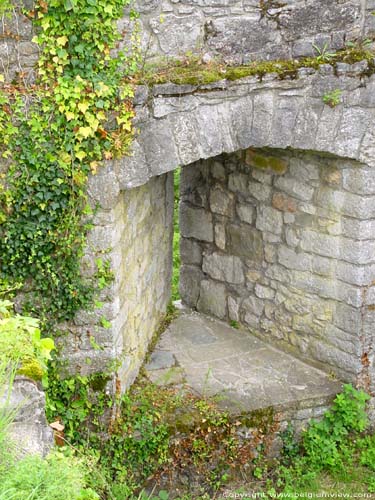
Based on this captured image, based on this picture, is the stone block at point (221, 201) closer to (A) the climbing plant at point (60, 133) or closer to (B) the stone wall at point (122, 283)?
(B) the stone wall at point (122, 283)

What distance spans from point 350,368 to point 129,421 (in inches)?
65.5

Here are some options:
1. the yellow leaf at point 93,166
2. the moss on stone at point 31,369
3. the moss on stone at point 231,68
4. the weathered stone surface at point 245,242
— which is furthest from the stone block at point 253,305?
the moss on stone at point 31,369

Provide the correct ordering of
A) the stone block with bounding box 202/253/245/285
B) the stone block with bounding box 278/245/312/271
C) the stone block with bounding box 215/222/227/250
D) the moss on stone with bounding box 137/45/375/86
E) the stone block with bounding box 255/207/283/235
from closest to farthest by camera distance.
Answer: the moss on stone with bounding box 137/45/375/86
the stone block with bounding box 278/245/312/271
the stone block with bounding box 255/207/283/235
the stone block with bounding box 202/253/245/285
the stone block with bounding box 215/222/227/250

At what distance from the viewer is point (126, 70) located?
15.2 feet

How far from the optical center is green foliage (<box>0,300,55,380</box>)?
3189mm

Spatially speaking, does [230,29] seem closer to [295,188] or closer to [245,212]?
[295,188]

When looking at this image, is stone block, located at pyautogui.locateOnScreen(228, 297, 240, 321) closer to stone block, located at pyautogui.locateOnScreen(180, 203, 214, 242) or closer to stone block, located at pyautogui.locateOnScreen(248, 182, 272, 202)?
stone block, located at pyautogui.locateOnScreen(180, 203, 214, 242)

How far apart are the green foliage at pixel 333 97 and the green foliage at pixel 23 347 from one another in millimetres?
2519

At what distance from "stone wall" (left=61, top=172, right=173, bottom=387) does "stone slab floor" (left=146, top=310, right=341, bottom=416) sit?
0.24 meters

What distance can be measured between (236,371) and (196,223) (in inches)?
55.9

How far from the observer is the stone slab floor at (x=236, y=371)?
18.6ft

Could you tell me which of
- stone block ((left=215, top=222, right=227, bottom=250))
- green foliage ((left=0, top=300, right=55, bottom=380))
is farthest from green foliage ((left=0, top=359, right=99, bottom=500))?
stone block ((left=215, top=222, right=227, bottom=250))

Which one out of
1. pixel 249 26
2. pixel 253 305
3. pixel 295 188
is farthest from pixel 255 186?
pixel 249 26

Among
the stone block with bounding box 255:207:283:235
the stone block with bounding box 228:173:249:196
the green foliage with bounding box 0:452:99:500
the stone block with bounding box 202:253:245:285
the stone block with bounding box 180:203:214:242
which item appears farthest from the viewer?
the stone block with bounding box 180:203:214:242
